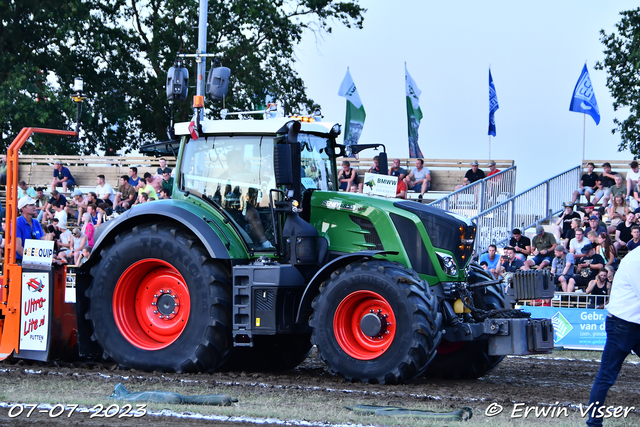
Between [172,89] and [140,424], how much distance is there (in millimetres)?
6744

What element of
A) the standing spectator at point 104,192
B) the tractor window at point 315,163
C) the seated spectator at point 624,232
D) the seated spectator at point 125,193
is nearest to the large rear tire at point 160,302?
the tractor window at point 315,163

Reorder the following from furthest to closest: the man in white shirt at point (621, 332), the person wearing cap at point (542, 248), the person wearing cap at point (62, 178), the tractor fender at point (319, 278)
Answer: the person wearing cap at point (62, 178), the person wearing cap at point (542, 248), the tractor fender at point (319, 278), the man in white shirt at point (621, 332)

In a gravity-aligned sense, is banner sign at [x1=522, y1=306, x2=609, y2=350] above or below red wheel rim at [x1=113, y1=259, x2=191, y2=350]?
below

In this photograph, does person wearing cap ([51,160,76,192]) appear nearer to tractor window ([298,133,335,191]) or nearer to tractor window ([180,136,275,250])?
tractor window ([180,136,275,250])

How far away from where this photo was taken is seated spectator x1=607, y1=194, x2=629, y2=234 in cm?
1711

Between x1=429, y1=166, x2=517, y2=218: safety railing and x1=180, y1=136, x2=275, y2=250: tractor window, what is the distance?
1023cm

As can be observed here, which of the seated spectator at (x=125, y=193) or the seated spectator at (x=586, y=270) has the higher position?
the seated spectator at (x=125, y=193)

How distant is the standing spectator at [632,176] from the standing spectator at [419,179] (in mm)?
4535

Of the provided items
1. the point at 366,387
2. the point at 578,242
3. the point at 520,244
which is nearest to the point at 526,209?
the point at 520,244

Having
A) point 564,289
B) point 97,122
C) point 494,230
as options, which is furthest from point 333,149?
point 97,122

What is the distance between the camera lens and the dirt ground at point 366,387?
659 cm

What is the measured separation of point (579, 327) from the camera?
13.2 meters

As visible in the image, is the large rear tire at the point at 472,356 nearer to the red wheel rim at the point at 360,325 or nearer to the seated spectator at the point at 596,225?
the red wheel rim at the point at 360,325

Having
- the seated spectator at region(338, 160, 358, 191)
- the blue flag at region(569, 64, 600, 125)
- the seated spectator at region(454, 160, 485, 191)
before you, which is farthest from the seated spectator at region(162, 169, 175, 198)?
the blue flag at region(569, 64, 600, 125)
